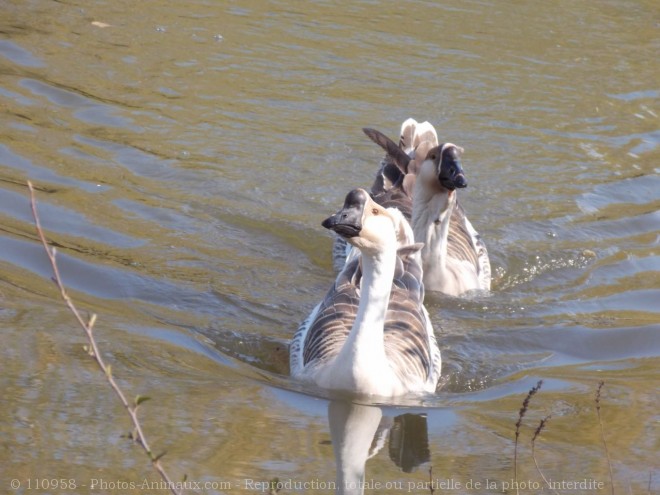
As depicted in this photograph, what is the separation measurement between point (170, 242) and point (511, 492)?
14.1 ft

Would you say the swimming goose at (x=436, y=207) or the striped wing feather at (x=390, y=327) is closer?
the striped wing feather at (x=390, y=327)

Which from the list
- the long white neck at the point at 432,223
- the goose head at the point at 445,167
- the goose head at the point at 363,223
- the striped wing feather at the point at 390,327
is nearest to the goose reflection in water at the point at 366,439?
the striped wing feather at the point at 390,327

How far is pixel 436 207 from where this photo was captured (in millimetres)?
8836

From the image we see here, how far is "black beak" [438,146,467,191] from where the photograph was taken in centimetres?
820

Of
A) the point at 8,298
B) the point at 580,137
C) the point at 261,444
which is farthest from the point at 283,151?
the point at 261,444

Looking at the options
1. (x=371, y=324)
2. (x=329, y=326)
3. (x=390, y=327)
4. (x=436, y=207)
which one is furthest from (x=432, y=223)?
(x=371, y=324)

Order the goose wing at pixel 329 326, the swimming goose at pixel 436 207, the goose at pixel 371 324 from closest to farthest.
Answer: the goose at pixel 371 324, the goose wing at pixel 329 326, the swimming goose at pixel 436 207

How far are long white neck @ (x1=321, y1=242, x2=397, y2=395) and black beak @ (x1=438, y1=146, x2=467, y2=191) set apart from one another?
6.40ft

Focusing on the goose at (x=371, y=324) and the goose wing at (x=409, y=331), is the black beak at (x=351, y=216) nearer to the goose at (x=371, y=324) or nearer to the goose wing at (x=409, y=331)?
the goose at (x=371, y=324)

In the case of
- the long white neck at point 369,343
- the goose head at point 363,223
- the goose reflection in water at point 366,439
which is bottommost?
the goose reflection in water at point 366,439

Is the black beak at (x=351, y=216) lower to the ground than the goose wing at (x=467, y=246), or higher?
higher

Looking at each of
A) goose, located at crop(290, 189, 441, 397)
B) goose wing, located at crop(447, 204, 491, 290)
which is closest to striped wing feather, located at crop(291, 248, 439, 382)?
goose, located at crop(290, 189, 441, 397)

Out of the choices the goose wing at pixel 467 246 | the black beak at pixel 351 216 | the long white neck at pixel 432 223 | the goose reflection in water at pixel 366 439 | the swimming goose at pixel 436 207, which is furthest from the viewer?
the goose wing at pixel 467 246

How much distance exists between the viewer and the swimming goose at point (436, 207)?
28.6 feet
